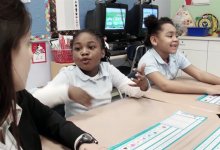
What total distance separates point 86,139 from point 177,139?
1.07 ft

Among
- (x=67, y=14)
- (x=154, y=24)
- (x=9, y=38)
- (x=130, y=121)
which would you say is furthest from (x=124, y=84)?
(x=67, y=14)

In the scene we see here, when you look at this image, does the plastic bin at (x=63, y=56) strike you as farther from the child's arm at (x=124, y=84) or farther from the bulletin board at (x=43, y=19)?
the child's arm at (x=124, y=84)

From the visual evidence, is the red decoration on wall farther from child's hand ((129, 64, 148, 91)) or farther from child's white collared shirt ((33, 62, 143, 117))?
child's hand ((129, 64, 148, 91))

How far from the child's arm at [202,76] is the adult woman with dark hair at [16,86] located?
1222 millimetres

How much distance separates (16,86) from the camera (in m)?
0.68

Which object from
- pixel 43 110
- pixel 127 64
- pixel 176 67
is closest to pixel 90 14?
pixel 127 64

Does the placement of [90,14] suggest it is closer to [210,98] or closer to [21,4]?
[210,98]

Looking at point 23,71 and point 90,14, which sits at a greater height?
point 90,14

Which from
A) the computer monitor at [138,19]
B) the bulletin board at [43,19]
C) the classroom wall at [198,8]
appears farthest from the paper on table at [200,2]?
the bulletin board at [43,19]

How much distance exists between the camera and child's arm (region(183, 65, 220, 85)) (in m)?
1.83

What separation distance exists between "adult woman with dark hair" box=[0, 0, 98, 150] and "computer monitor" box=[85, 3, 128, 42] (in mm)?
2099

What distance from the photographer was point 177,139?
3.08ft

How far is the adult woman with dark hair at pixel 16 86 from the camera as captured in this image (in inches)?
24.2

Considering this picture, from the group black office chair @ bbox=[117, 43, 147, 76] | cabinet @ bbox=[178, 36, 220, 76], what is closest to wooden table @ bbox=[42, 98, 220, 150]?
black office chair @ bbox=[117, 43, 147, 76]
